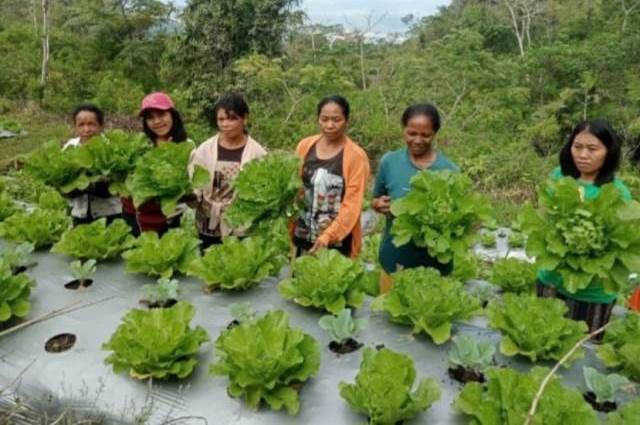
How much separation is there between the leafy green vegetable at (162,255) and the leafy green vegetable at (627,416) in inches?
64.3

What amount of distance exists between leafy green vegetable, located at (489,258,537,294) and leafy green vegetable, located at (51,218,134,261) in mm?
1940

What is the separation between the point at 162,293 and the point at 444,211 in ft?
3.74

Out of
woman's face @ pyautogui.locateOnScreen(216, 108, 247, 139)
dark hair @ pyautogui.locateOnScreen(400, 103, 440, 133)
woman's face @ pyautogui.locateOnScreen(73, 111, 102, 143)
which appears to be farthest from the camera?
woman's face @ pyautogui.locateOnScreen(73, 111, 102, 143)

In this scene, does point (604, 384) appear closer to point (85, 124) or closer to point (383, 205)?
point (383, 205)

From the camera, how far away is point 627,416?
1.40m

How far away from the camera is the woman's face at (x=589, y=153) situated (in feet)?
6.94

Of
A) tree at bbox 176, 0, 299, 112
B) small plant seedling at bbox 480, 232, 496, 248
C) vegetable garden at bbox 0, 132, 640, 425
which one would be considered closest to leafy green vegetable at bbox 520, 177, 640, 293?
vegetable garden at bbox 0, 132, 640, 425

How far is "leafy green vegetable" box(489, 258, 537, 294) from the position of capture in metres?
2.95

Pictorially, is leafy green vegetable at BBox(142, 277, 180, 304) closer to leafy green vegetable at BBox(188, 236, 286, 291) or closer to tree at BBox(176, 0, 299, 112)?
leafy green vegetable at BBox(188, 236, 286, 291)

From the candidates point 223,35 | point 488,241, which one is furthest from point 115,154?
point 223,35

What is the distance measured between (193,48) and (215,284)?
1085cm

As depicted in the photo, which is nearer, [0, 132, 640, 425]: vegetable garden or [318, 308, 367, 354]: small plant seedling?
[0, 132, 640, 425]: vegetable garden

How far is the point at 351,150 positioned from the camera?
2.57 metres

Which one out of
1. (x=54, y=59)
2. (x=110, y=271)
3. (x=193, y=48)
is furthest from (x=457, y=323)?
(x=54, y=59)
